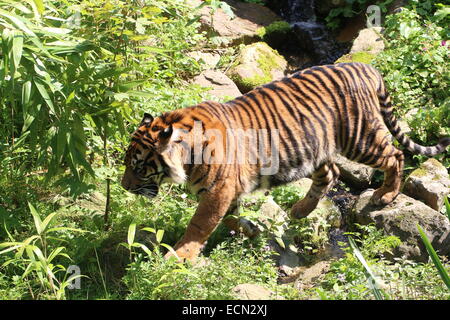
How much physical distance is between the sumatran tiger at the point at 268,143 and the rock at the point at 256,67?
9.11 feet

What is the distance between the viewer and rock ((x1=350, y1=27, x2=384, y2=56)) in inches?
336

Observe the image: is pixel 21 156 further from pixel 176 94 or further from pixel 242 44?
pixel 242 44

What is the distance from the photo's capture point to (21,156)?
547cm

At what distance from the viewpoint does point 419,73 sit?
756cm

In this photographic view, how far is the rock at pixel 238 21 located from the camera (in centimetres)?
950

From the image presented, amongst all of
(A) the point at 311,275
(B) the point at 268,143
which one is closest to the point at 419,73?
(B) the point at 268,143

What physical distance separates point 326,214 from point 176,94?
2120 mm

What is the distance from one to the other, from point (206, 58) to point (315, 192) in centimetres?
366

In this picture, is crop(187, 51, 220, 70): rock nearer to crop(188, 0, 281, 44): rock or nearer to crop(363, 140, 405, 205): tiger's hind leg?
crop(188, 0, 281, 44): rock

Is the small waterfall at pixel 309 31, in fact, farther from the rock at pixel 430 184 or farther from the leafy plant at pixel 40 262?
the leafy plant at pixel 40 262

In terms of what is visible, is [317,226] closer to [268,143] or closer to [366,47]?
[268,143]
